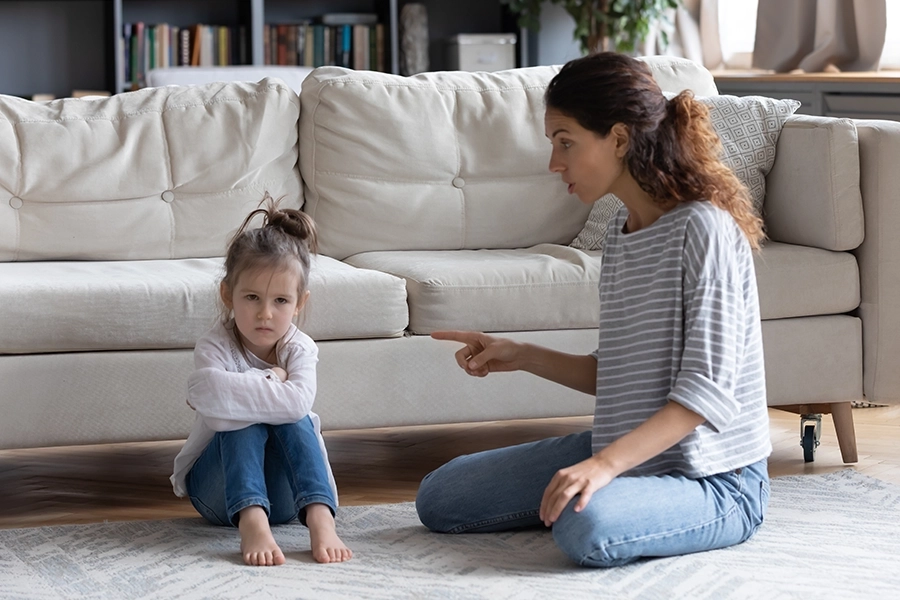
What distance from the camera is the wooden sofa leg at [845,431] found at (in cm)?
260

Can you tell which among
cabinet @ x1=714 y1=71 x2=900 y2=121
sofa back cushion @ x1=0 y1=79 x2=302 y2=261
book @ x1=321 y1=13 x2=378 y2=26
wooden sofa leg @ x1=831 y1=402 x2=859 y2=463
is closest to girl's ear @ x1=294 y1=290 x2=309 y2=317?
sofa back cushion @ x1=0 y1=79 x2=302 y2=261

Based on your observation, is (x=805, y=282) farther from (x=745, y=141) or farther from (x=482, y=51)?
(x=482, y=51)

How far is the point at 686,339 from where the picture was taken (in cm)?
180

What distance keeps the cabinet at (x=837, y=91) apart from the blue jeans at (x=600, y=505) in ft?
7.10

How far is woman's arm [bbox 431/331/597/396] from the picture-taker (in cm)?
200

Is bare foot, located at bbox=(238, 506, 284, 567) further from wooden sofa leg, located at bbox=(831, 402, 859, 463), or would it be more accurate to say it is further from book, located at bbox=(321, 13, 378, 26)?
book, located at bbox=(321, 13, 378, 26)

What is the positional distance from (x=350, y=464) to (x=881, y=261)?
123cm

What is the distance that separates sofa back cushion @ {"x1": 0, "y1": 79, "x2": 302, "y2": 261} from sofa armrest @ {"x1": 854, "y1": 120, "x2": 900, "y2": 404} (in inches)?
51.5

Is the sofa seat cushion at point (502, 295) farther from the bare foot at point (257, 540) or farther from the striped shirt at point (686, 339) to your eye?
the bare foot at point (257, 540)

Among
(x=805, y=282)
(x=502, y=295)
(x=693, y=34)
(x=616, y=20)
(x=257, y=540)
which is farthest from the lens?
(x=693, y=34)

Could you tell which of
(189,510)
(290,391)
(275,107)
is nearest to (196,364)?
(290,391)

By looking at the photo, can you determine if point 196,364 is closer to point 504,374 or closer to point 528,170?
point 504,374

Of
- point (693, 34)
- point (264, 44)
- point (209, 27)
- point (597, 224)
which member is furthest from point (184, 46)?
point (597, 224)

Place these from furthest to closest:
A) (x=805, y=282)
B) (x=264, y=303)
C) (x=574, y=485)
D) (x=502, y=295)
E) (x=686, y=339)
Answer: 1. (x=805, y=282)
2. (x=502, y=295)
3. (x=264, y=303)
4. (x=686, y=339)
5. (x=574, y=485)
